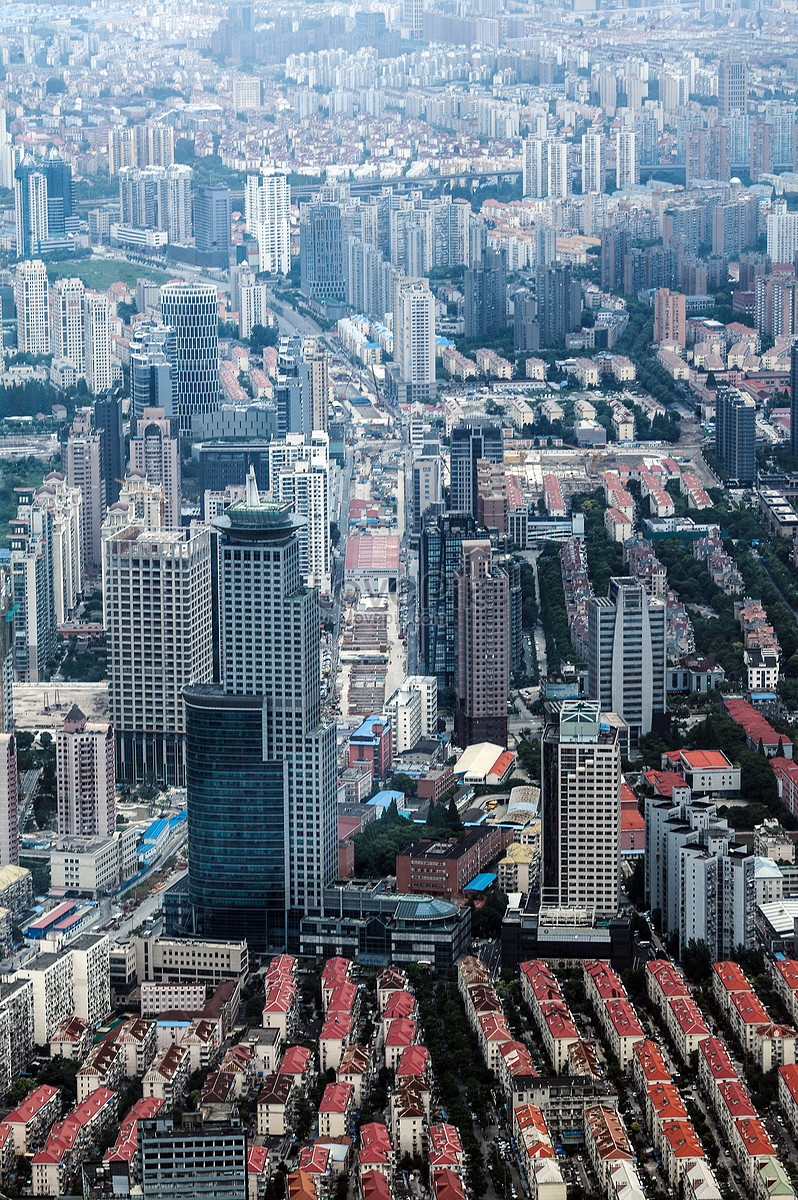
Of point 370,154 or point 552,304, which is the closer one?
point 552,304

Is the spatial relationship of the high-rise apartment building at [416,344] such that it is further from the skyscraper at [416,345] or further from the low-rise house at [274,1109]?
the low-rise house at [274,1109]

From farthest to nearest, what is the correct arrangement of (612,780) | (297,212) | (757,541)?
(297,212), (757,541), (612,780)

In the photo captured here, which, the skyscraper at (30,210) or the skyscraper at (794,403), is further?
the skyscraper at (30,210)

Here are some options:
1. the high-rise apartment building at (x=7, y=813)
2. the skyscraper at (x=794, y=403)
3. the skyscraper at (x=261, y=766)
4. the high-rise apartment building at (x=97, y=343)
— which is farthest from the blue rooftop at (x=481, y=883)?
the high-rise apartment building at (x=97, y=343)

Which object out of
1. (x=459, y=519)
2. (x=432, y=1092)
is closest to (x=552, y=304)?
(x=459, y=519)

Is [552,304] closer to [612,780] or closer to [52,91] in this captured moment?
[52,91]

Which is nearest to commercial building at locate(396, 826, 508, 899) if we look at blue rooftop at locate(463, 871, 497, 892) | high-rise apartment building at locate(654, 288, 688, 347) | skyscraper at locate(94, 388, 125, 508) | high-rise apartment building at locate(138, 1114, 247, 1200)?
blue rooftop at locate(463, 871, 497, 892)

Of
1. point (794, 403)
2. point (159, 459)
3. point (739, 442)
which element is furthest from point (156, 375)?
point (794, 403)
